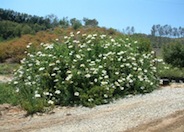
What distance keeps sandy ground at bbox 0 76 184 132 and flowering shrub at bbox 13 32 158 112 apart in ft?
1.59

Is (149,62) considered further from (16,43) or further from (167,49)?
(16,43)

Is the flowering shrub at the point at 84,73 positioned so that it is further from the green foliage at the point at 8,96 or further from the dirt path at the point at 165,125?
the dirt path at the point at 165,125

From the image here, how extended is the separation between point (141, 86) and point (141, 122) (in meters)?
3.71

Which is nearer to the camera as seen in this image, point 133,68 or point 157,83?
point 133,68

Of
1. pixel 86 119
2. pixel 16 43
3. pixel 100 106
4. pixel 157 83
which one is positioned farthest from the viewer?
pixel 16 43

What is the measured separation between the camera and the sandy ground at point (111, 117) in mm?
7953

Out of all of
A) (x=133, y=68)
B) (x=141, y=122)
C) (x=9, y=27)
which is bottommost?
(x=141, y=122)

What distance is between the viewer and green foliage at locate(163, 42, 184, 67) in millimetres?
28337

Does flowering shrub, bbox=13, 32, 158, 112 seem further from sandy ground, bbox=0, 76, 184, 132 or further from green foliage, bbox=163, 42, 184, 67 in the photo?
green foliage, bbox=163, 42, 184, 67

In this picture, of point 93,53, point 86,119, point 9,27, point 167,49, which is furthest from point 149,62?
point 9,27

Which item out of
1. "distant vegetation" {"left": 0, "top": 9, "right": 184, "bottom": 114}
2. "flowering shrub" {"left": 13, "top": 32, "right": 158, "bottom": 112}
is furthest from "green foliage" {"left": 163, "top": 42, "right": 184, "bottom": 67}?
"flowering shrub" {"left": 13, "top": 32, "right": 158, "bottom": 112}

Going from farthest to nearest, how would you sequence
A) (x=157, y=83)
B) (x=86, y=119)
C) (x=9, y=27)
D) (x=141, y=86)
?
(x=9, y=27)
(x=157, y=83)
(x=141, y=86)
(x=86, y=119)

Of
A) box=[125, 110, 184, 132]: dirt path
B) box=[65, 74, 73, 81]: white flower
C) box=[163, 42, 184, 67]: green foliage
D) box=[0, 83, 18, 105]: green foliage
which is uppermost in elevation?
box=[163, 42, 184, 67]: green foliage

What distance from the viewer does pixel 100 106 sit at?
10344mm
